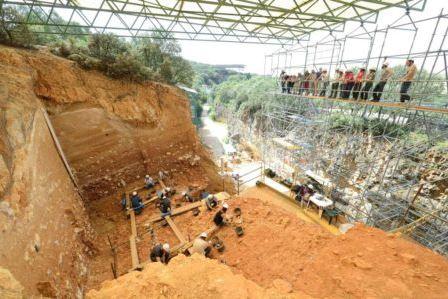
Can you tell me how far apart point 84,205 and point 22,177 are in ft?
14.4

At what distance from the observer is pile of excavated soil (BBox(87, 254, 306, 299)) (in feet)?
13.0

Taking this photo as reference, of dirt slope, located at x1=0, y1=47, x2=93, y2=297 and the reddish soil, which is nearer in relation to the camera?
dirt slope, located at x1=0, y1=47, x2=93, y2=297

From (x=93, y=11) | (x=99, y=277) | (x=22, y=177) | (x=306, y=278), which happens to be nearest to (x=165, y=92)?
(x=93, y=11)

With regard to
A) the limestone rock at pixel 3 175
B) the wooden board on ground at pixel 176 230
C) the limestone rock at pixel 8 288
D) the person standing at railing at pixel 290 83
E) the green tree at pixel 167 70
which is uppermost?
the green tree at pixel 167 70

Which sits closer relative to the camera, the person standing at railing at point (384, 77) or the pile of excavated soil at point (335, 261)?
the pile of excavated soil at point (335, 261)

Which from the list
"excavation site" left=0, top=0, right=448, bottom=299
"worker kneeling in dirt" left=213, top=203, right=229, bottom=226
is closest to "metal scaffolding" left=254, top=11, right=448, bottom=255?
"excavation site" left=0, top=0, right=448, bottom=299

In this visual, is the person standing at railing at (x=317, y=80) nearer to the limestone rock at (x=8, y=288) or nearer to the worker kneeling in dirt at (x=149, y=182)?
the worker kneeling in dirt at (x=149, y=182)

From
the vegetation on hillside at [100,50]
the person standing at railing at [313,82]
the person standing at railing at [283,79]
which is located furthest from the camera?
the person standing at railing at [283,79]

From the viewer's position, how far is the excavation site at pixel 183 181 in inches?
181

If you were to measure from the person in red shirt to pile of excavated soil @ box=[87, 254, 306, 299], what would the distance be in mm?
7869

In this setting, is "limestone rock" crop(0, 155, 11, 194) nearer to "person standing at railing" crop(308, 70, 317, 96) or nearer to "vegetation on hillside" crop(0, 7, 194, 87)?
"vegetation on hillside" crop(0, 7, 194, 87)

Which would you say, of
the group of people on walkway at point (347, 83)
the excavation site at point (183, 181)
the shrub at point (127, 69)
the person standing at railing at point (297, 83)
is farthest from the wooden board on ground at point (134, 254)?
the person standing at railing at point (297, 83)

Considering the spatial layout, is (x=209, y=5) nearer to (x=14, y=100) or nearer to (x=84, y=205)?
(x=14, y=100)

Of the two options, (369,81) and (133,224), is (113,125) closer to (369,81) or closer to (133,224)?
(133,224)
